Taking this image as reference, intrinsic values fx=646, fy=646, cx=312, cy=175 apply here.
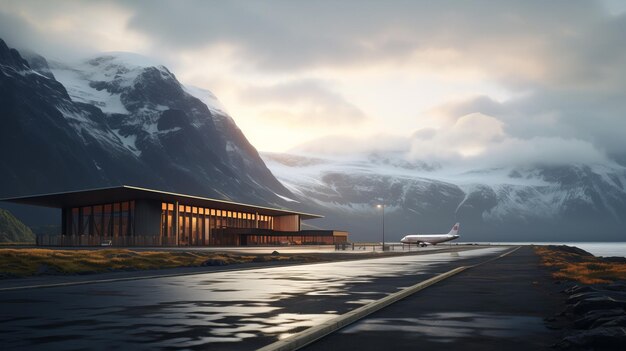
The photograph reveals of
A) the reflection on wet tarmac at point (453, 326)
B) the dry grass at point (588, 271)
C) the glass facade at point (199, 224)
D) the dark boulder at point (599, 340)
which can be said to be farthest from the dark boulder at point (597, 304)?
the glass facade at point (199, 224)

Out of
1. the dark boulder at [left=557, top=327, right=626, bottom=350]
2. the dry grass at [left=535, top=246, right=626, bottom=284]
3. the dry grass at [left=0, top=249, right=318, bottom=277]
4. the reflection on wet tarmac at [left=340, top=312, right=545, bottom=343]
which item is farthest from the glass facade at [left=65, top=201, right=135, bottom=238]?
the dark boulder at [left=557, top=327, right=626, bottom=350]

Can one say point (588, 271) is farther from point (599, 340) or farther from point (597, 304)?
point (599, 340)

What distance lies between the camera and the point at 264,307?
1980cm

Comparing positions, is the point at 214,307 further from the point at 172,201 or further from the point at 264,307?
the point at 172,201

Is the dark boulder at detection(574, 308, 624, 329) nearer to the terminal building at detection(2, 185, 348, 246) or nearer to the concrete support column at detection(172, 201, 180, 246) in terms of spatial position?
the terminal building at detection(2, 185, 348, 246)

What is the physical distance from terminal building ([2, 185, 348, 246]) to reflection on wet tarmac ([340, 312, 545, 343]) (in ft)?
322

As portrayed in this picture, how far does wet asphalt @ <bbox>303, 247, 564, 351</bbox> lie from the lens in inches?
515

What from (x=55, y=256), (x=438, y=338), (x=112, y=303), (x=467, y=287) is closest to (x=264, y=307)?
(x=112, y=303)

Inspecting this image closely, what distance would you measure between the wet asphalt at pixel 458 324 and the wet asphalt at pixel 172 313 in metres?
0.93

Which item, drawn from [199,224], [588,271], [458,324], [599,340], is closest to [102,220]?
[199,224]

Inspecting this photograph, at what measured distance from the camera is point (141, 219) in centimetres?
12200

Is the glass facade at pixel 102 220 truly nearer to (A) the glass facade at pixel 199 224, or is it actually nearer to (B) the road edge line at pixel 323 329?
(A) the glass facade at pixel 199 224

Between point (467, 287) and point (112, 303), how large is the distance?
50.1ft

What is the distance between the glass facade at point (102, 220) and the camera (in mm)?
123438
